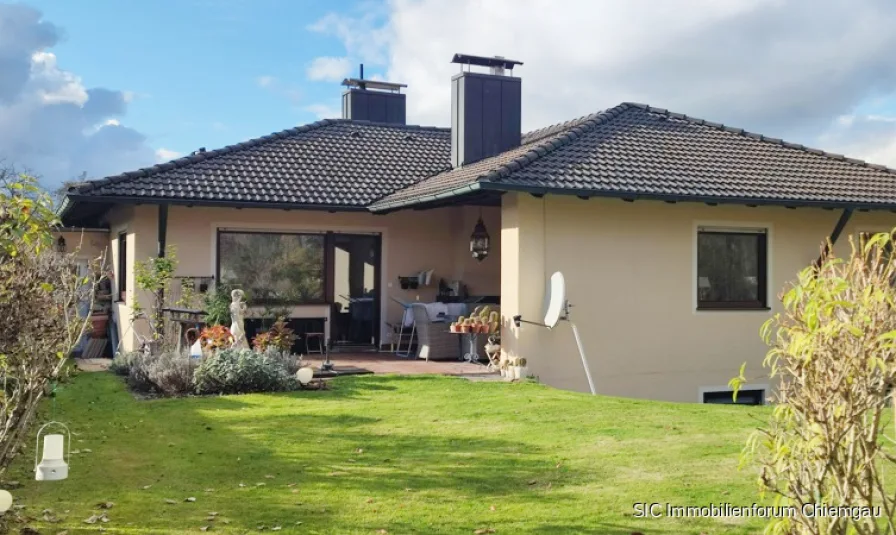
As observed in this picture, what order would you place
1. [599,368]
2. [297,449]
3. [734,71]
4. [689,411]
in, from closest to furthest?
1. [297,449]
2. [689,411]
3. [599,368]
4. [734,71]

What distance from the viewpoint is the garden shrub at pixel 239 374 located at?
36.1 feet

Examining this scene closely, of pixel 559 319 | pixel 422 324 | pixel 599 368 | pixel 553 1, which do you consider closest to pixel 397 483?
pixel 559 319

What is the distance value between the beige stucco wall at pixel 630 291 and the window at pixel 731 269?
6.8 inches

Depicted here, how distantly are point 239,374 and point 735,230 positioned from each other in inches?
337

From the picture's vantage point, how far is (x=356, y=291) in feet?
54.0

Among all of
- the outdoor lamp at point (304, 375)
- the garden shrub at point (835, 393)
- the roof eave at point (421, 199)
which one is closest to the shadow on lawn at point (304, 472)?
the outdoor lamp at point (304, 375)

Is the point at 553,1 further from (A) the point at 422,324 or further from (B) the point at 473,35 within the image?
(A) the point at 422,324

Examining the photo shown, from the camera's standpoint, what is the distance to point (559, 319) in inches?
481

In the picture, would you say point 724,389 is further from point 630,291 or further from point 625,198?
point 625,198

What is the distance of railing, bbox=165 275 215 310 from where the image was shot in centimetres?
1443

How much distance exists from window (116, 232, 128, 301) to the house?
0.39ft

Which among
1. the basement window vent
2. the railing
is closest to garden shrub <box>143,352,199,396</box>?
the railing

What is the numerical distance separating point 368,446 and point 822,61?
9.89 meters

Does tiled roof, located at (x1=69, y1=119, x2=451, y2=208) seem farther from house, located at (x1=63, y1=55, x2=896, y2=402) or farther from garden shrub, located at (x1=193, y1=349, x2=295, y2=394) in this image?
garden shrub, located at (x1=193, y1=349, x2=295, y2=394)
